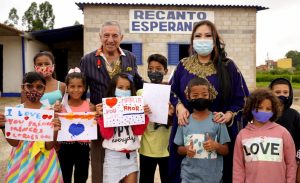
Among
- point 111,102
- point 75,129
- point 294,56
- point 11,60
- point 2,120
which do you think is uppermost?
point 294,56

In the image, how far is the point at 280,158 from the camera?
120 inches

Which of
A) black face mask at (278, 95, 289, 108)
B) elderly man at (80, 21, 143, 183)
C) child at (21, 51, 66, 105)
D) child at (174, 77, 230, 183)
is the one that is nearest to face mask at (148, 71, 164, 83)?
elderly man at (80, 21, 143, 183)

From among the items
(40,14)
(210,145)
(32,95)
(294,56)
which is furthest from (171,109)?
(294,56)

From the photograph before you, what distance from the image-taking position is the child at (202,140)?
A: 10.6 feet

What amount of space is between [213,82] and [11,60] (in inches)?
634

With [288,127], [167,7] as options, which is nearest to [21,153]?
[288,127]

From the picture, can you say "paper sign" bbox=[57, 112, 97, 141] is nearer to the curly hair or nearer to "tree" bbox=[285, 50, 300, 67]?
the curly hair

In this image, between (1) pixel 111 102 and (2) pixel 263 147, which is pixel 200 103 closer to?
(2) pixel 263 147

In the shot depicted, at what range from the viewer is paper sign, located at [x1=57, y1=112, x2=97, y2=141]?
11.5ft

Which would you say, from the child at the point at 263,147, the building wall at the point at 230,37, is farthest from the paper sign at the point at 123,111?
the building wall at the point at 230,37

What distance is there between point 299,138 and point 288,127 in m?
0.14

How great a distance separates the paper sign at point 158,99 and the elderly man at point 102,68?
349 millimetres

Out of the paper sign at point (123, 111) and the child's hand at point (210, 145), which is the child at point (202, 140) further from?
the paper sign at point (123, 111)

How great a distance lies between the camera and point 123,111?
11.6ft
